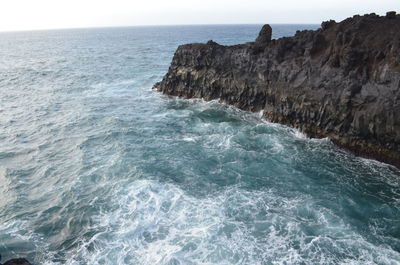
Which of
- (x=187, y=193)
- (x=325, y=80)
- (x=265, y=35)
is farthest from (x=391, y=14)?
(x=187, y=193)

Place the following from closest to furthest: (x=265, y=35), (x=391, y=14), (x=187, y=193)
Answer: (x=187, y=193)
(x=391, y=14)
(x=265, y=35)

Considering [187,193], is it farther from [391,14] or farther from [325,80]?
[391,14]

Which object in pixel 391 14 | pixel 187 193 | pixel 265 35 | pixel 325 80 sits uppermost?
pixel 391 14

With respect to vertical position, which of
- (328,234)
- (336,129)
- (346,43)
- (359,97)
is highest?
(346,43)

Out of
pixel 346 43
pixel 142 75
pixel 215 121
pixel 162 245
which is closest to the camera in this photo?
pixel 162 245

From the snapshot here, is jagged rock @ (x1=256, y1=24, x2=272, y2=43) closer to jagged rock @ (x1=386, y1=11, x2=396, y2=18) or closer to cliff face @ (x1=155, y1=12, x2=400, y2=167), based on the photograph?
cliff face @ (x1=155, y1=12, x2=400, y2=167)

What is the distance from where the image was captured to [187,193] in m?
23.0

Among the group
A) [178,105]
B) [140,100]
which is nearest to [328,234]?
[178,105]

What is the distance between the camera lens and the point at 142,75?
66.9 m

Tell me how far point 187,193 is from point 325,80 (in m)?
20.2

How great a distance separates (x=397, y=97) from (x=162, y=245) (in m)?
23.6

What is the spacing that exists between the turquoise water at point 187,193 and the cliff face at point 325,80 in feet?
7.19

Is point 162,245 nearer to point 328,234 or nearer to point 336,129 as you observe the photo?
point 328,234

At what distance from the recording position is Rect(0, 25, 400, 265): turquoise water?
17.9 metres
